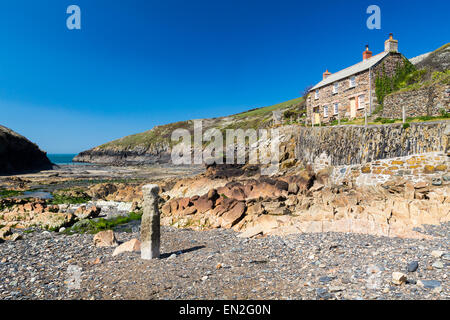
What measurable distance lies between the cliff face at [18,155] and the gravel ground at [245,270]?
58815 mm

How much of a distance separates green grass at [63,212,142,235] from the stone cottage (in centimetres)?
2113

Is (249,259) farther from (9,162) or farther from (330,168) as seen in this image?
(9,162)

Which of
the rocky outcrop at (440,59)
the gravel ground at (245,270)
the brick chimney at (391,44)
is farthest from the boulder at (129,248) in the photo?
the rocky outcrop at (440,59)

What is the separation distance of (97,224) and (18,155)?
61.6 meters

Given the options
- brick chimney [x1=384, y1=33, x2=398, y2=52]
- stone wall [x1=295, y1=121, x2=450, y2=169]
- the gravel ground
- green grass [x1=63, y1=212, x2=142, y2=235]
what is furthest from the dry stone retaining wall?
brick chimney [x1=384, y1=33, x2=398, y2=52]

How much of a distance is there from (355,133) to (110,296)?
639 inches

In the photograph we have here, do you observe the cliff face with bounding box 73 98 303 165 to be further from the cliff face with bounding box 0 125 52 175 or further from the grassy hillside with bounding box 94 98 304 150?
the cliff face with bounding box 0 125 52 175

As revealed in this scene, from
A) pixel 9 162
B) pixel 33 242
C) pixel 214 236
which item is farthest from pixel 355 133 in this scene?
pixel 9 162

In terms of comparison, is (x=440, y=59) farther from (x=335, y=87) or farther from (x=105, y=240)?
(x=105, y=240)

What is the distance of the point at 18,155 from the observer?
6141cm

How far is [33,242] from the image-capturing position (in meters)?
12.5

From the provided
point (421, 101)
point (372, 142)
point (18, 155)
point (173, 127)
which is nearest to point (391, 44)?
point (421, 101)

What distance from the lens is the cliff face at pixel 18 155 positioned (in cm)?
5569

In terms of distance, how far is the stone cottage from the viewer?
2822 centimetres
